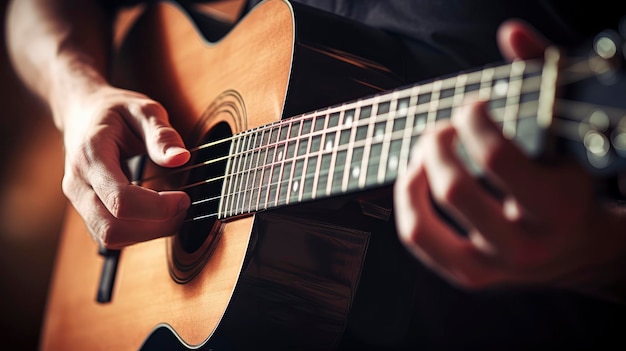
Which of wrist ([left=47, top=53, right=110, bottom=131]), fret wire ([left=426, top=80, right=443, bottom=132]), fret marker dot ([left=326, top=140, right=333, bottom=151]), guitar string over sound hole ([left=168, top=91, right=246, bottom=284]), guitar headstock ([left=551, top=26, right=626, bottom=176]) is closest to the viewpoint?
guitar headstock ([left=551, top=26, right=626, bottom=176])

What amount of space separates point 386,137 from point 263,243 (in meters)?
0.25

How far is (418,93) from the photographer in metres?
0.52

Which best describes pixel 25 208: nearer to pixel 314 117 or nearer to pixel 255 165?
pixel 255 165

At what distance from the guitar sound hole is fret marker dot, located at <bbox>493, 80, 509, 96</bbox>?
0.44m

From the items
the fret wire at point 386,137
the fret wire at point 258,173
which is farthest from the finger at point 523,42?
the fret wire at point 258,173

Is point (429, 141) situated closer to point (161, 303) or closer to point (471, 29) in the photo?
point (471, 29)

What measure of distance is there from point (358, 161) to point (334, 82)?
22 cm

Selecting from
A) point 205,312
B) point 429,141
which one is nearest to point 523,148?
point 429,141

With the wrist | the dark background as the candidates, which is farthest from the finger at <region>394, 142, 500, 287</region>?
the dark background

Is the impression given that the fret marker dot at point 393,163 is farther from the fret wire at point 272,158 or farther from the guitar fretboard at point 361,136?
the fret wire at point 272,158

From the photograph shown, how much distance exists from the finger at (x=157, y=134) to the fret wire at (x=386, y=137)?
0.39 metres

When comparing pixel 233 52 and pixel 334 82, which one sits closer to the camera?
pixel 334 82

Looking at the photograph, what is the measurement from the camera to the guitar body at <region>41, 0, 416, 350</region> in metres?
0.74

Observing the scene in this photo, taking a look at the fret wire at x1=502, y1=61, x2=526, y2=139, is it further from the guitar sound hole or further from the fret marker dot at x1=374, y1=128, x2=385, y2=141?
the guitar sound hole
